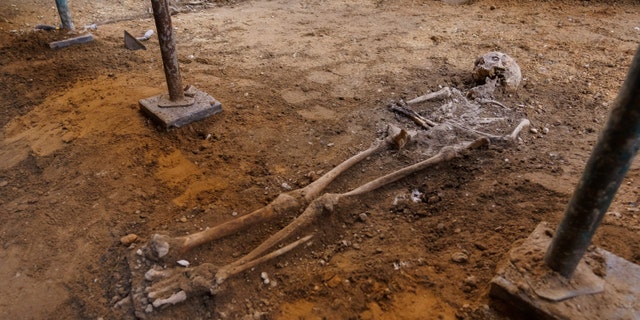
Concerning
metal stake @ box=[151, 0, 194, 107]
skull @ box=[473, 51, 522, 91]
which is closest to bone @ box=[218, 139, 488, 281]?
skull @ box=[473, 51, 522, 91]

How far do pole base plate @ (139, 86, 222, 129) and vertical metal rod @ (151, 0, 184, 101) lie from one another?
0.44ft

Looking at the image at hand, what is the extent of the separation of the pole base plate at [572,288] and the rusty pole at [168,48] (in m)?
3.17

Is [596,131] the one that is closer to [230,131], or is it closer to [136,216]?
[230,131]

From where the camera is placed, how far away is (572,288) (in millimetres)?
1987

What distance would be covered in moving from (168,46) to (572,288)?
11.4ft

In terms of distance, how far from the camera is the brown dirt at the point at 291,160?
245 cm

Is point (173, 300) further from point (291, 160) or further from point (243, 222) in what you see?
point (291, 160)

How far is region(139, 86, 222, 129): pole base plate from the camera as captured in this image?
3.87 metres

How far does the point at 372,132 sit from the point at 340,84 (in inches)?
43.9

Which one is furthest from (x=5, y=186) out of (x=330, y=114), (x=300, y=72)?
(x=300, y=72)

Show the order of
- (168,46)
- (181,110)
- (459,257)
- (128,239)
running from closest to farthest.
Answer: (459,257) → (128,239) → (168,46) → (181,110)

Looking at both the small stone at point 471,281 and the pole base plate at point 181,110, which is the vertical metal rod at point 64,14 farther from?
the small stone at point 471,281

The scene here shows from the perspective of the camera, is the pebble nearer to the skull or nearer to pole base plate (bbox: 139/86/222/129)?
pole base plate (bbox: 139/86/222/129)

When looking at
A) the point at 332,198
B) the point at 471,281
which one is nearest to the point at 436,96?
the point at 332,198
